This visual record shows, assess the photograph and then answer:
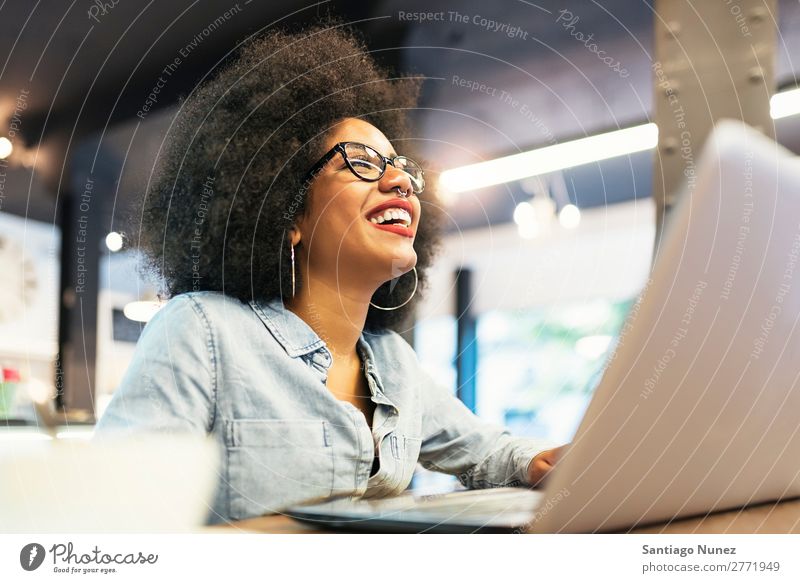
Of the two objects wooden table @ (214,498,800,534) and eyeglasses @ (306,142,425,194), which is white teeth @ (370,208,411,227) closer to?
eyeglasses @ (306,142,425,194)

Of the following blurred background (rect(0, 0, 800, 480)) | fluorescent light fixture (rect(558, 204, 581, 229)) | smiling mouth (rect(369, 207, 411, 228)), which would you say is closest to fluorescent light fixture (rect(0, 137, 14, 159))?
blurred background (rect(0, 0, 800, 480))

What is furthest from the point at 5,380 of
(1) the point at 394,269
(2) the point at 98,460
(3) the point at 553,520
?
(3) the point at 553,520

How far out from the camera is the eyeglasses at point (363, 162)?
2.01 ft

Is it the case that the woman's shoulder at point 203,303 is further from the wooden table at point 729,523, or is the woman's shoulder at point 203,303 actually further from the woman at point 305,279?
the wooden table at point 729,523

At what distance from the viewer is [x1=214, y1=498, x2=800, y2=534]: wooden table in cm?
47

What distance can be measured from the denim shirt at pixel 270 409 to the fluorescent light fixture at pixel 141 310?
21 mm

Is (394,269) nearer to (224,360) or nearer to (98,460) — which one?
(224,360)

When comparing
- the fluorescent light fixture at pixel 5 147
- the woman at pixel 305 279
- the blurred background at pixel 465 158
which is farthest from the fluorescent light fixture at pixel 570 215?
the fluorescent light fixture at pixel 5 147

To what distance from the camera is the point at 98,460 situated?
58 centimetres

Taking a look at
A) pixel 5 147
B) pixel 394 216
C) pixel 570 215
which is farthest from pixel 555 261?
pixel 5 147

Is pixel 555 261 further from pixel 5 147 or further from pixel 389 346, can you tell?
pixel 5 147

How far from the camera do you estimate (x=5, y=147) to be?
2.11ft

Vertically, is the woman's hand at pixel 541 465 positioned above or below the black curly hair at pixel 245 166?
below

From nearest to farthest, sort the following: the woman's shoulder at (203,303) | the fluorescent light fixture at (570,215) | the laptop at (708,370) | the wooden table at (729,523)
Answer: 1. the laptop at (708,370)
2. the wooden table at (729,523)
3. the woman's shoulder at (203,303)
4. the fluorescent light fixture at (570,215)
